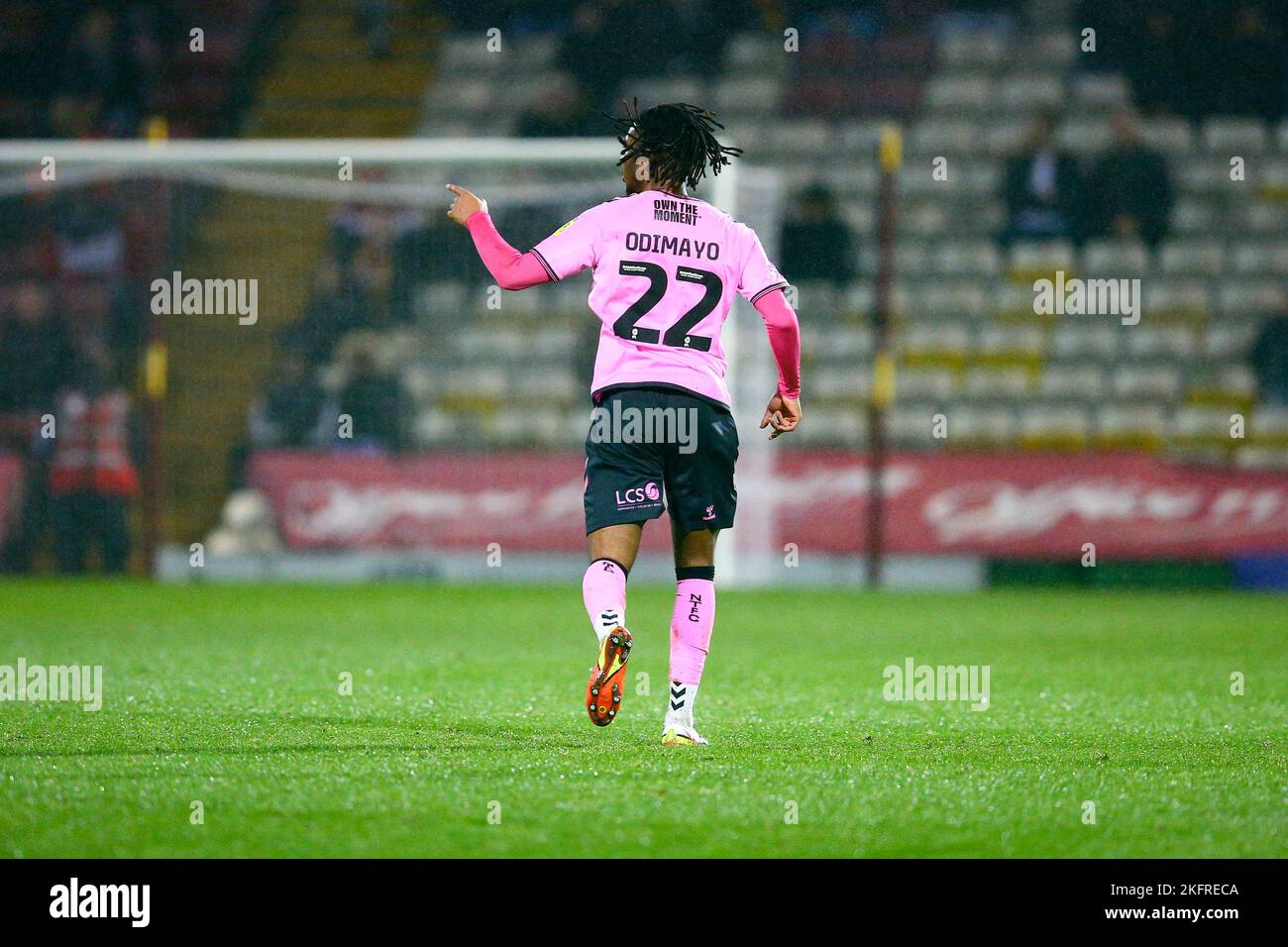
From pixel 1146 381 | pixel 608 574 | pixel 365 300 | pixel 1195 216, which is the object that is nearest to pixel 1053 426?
pixel 1146 381

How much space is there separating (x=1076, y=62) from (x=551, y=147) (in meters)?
7.76

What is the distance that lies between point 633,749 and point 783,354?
4.42 feet

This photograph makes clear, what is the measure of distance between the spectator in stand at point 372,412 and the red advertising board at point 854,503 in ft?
0.74

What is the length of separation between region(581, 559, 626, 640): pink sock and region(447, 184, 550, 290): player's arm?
0.91 m

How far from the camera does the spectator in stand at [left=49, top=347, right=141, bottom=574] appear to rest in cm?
1461

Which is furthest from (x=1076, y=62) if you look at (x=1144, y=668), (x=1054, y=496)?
(x=1144, y=668)

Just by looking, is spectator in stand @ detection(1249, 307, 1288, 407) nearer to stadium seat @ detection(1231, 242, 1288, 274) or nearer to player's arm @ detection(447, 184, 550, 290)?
stadium seat @ detection(1231, 242, 1288, 274)

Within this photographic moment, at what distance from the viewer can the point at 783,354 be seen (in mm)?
5586

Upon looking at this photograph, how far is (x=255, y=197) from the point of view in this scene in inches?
614

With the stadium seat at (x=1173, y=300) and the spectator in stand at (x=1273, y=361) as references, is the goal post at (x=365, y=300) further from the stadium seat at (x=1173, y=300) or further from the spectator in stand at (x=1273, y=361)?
the spectator in stand at (x=1273, y=361)

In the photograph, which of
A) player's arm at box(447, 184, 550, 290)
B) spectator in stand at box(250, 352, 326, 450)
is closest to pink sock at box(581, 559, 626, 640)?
player's arm at box(447, 184, 550, 290)

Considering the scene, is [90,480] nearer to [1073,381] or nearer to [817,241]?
[817,241]
